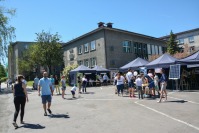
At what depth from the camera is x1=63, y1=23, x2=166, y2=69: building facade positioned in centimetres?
A: 3669

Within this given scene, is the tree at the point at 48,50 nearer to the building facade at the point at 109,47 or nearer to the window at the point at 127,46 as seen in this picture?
the building facade at the point at 109,47

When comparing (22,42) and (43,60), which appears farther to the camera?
(22,42)

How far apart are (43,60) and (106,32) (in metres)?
17.3

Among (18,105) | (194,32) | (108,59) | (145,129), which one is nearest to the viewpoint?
(145,129)

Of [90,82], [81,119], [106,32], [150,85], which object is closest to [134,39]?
[106,32]

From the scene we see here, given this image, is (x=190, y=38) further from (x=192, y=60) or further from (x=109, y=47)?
(x=192, y=60)

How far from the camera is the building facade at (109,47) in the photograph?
3669 centimetres

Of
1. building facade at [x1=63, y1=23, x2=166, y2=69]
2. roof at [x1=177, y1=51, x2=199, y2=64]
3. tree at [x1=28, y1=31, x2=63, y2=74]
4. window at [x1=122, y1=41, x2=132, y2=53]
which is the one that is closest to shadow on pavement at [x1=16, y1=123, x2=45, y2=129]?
roof at [x1=177, y1=51, x2=199, y2=64]

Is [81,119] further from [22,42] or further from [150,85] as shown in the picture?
[22,42]

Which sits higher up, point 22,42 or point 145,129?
point 22,42

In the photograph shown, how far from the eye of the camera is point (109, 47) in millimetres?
36906

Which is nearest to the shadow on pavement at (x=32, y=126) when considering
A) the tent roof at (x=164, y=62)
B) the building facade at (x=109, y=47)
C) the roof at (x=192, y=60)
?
the tent roof at (x=164, y=62)

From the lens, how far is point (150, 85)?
15.8 meters

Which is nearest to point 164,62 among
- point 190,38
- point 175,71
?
point 175,71
